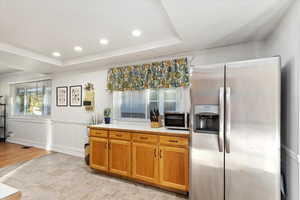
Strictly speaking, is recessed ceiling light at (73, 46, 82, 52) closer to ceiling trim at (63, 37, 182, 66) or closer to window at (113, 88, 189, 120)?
ceiling trim at (63, 37, 182, 66)

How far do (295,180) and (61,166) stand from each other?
3.92 m

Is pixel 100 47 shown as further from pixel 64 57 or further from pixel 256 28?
pixel 256 28

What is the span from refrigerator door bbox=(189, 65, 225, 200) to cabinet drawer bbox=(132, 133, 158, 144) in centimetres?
71

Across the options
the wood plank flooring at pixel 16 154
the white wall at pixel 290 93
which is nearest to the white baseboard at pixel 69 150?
the wood plank flooring at pixel 16 154

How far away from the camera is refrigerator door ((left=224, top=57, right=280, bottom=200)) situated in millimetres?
1565

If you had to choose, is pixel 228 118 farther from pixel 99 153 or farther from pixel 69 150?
pixel 69 150

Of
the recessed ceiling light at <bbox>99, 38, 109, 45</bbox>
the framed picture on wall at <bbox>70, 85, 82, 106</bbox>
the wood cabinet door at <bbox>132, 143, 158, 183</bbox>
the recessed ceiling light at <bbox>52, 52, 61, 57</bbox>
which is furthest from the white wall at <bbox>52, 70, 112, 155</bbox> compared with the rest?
the wood cabinet door at <bbox>132, 143, 158, 183</bbox>

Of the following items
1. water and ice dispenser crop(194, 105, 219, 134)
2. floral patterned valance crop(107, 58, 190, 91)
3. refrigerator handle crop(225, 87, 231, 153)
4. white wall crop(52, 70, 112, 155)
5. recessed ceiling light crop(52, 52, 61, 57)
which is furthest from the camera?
white wall crop(52, 70, 112, 155)

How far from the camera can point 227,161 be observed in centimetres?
174

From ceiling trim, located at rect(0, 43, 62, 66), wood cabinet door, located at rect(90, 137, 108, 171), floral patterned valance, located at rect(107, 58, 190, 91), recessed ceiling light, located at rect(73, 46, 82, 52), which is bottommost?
wood cabinet door, located at rect(90, 137, 108, 171)

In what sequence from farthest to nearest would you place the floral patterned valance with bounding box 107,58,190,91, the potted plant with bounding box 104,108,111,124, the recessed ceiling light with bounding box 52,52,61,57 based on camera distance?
the potted plant with bounding box 104,108,111,124, the recessed ceiling light with bounding box 52,52,61,57, the floral patterned valance with bounding box 107,58,190,91

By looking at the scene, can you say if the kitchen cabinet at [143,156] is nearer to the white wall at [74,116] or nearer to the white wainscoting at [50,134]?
the white wall at [74,116]

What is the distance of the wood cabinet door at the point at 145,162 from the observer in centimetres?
247

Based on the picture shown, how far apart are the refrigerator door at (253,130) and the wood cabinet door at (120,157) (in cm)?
158
